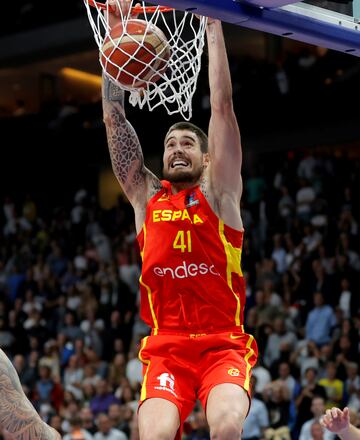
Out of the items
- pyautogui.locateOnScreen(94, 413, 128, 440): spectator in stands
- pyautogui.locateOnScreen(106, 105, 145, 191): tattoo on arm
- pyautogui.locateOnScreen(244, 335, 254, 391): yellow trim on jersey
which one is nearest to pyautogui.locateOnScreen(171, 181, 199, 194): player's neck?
pyautogui.locateOnScreen(106, 105, 145, 191): tattoo on arm

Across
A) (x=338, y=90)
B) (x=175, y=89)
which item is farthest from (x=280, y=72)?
(x=175, y=89)

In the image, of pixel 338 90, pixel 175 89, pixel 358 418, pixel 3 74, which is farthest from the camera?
pixel 3 74

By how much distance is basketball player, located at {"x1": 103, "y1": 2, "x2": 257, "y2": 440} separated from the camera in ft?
19.5

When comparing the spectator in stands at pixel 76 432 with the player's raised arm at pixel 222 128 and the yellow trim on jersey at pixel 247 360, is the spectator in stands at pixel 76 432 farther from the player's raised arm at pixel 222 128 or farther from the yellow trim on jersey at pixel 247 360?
the player's raised arm at pixel 222 128

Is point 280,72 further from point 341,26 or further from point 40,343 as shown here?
point 341,26

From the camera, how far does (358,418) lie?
10.9 meters

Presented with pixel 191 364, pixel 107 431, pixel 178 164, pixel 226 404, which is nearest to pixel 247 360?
pixel 191 364

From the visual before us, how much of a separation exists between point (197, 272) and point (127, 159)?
0.94 metres

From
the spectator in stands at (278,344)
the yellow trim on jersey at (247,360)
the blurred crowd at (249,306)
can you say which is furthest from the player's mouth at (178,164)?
the spectator in stands at (278,344)

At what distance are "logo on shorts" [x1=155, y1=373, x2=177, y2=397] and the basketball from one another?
5.74 feet

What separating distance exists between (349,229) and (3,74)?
13902mm

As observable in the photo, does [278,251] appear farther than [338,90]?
No

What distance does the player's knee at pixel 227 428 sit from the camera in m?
5.56

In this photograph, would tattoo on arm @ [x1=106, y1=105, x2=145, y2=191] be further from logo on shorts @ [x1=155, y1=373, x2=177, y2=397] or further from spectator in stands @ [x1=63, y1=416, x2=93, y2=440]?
spectator in stands @ [x1=63, y1=416, x2=93, y2=440]
